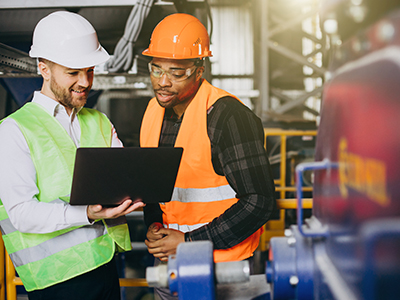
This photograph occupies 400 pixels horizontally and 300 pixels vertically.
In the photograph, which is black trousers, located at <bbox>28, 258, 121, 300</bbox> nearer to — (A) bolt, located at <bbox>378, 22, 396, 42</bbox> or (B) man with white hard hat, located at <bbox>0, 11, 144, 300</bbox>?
(B) man with white hard hat, located at <bbox>0, 11, 144, 300</bbox>

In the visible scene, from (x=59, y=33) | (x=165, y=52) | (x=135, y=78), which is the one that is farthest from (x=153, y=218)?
(x=135, y=78)

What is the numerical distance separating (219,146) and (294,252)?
84 centimetres

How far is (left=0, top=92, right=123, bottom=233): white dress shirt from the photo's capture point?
4.51ft

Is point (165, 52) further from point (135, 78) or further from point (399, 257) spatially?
point (135, 78)

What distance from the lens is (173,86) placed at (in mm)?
1758

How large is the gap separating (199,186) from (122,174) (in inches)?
18.5

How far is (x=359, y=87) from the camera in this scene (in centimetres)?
59

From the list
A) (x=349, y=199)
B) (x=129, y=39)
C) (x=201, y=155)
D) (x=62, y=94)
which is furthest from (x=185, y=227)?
(x=129, y=39)

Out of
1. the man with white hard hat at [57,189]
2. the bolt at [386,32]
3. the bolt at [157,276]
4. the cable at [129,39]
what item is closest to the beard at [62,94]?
the man with white hard hat at [57,189]

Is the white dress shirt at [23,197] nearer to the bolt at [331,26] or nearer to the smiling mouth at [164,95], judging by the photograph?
the smiling mouth at [164,95]

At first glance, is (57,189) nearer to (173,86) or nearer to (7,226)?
(7,226)

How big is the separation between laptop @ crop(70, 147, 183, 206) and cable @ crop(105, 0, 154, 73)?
6.92ft

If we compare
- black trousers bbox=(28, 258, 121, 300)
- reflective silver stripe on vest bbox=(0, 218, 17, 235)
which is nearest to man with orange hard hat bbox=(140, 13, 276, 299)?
black trousers bbox=(28, 258, 121, 300)

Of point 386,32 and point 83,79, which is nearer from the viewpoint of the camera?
point 386,32
